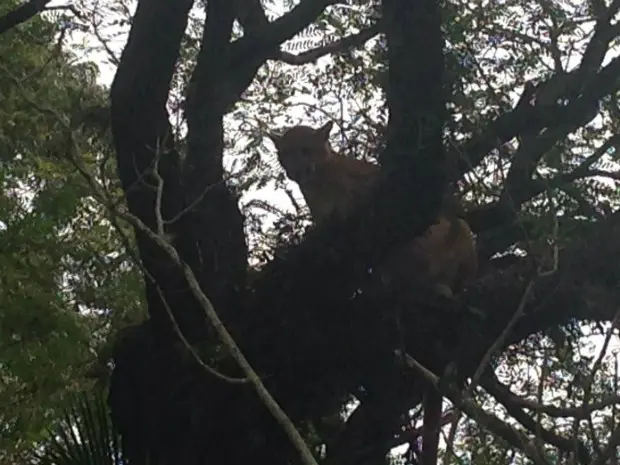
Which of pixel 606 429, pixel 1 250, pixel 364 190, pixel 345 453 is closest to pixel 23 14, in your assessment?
pixel 1 250

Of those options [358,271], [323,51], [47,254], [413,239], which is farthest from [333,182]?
[47,254]

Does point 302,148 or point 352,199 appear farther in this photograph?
point 302,148

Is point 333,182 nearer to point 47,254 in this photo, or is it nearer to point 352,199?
point 352,199

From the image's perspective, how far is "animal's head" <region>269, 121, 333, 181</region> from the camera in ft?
20.4

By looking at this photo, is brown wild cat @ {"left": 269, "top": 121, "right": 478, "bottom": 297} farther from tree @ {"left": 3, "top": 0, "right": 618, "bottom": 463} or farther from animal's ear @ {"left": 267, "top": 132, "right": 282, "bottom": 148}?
tree @ {"left": 3, "top": 0, "right": 618, "bottom": 463}

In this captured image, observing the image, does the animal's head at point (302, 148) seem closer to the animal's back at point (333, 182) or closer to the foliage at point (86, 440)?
the animal's back at point (333, 182)

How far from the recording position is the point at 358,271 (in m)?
4.31

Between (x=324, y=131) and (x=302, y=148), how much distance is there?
21 centimetres

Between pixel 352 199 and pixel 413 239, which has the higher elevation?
pixel 352 199

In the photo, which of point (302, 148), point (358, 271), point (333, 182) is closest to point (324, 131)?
point (302, 148)

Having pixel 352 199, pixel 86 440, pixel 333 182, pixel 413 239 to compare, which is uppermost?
pixel 333 182

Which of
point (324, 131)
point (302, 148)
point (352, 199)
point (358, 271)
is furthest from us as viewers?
point (324, 131)

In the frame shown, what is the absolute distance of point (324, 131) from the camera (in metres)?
6.39

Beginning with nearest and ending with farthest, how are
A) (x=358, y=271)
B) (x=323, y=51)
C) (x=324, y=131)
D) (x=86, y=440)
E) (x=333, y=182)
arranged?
(x=358, y=271) < (x=86, y=440) < (x=333, y=182) < (x=323, y=51) < (x=324, y=131)
